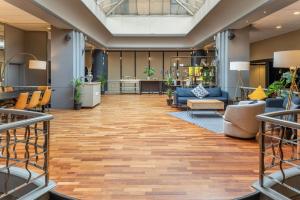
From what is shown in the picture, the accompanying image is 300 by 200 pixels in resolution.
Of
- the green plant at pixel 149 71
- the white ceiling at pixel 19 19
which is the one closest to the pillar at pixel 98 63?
the green plant at pixel 149 71

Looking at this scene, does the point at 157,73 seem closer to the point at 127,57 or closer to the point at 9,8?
the point at 127,57

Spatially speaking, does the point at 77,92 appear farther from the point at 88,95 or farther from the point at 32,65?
the point at 32,65

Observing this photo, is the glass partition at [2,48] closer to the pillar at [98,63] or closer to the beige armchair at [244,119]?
the pillar at [98,63]

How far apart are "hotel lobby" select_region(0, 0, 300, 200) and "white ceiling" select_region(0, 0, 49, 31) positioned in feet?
0.13

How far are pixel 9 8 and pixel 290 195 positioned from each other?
9.83 metres

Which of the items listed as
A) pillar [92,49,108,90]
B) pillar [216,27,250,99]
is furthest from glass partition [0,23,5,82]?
pillar [92,49,108,90]

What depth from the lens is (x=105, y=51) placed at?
2414 cm

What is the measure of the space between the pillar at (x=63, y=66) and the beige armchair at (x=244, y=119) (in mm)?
7809

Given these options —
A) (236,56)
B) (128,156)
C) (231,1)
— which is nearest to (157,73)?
(236,56)

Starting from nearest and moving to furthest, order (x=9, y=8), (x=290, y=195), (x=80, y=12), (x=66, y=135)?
(x=290, y=195)
(x=66, y=135)
(x=9, y=8)
(x=80, y=12)

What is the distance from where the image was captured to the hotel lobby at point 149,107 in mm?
3955

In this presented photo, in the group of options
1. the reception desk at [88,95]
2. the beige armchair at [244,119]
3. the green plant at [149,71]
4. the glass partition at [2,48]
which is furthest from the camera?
the green plant at [149,71]

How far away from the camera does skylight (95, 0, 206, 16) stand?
750 inches

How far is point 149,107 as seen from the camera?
14.3 meters
